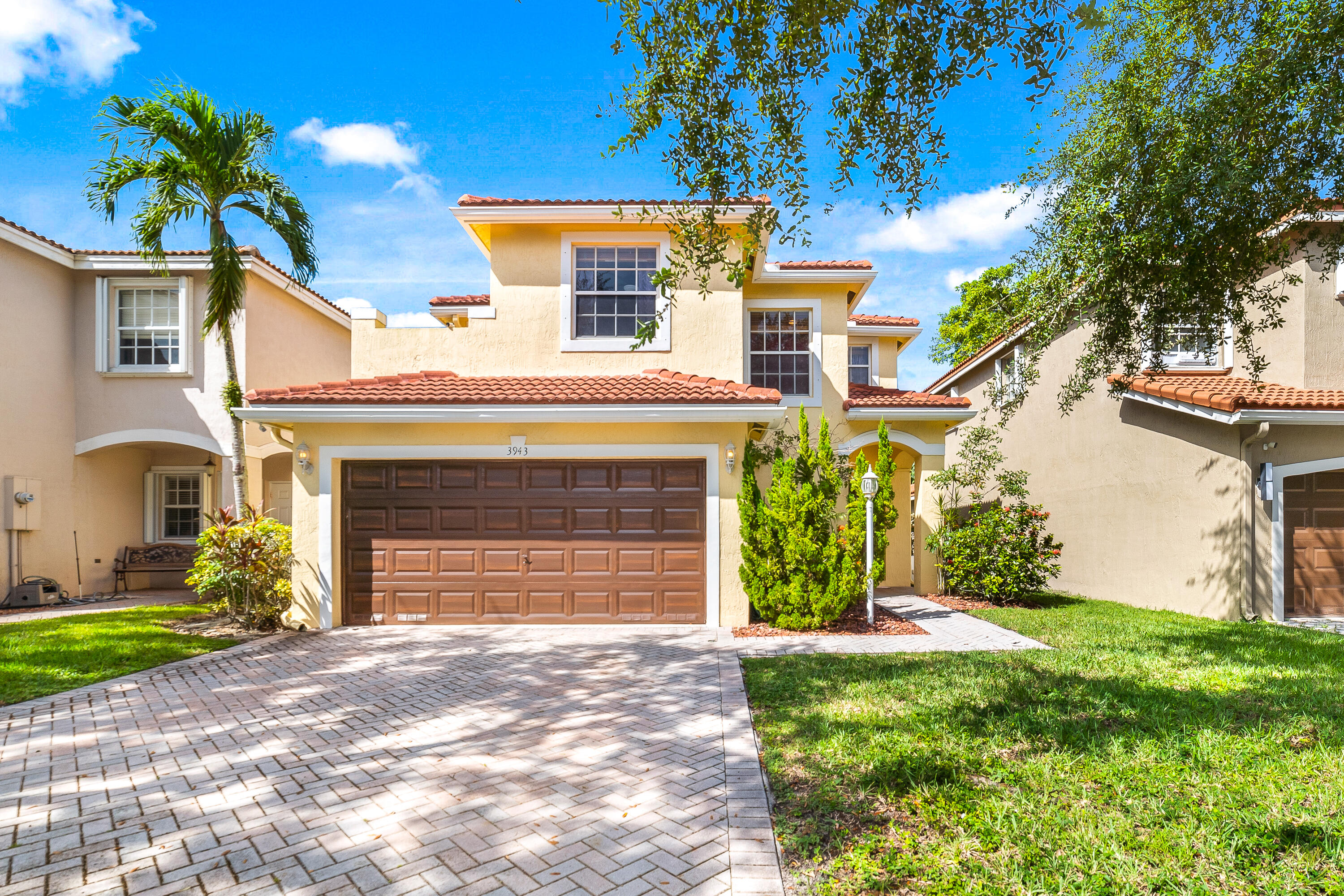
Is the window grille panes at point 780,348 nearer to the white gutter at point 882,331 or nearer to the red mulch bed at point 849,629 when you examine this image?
the white gutter at point 882,331

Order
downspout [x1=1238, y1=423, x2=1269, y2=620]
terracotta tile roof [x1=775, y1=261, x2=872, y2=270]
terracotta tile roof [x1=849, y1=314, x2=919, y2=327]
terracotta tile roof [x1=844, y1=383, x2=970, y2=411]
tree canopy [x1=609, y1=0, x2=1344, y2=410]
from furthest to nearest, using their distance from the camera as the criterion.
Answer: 1. terracotta tile roof [x1=849, y1=314, x2=919, y2=327]
2. terracotta tile roof [x1=844, y1=383, x2=970, y2=411]
3. terracotta tile roof [x1=775, y1=261, x2=872, y2=270]
4. downspout [x1=1238, y1=423, x2=1269, y2=620]
5. tree canopy [x1=609, y1=0, x2=1344, y2=410]

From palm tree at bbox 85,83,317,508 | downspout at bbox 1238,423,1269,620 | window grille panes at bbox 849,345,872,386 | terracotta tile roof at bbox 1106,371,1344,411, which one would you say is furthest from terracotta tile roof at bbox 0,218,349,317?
downspout at bbox 1238,423,1269,620

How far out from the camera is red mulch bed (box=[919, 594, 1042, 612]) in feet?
40.7

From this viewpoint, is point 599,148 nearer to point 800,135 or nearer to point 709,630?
point 800,135

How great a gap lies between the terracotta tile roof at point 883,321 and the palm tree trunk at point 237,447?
521 inches

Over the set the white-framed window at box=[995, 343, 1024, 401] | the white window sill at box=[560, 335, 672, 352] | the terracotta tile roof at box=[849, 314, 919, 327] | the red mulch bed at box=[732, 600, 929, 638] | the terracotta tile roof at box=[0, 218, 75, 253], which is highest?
the terracotta tile roof at box=[0, 218, 75, 253]

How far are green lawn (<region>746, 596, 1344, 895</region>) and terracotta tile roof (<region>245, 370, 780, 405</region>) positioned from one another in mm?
3895

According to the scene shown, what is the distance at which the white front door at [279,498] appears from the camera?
1588 cm

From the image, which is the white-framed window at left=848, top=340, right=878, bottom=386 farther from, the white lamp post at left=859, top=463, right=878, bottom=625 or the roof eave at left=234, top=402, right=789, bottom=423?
the roof eave at left=234, top=402, right=789, bottom=423

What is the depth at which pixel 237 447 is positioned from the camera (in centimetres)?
1159

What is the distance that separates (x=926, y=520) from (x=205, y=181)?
46.4 feet

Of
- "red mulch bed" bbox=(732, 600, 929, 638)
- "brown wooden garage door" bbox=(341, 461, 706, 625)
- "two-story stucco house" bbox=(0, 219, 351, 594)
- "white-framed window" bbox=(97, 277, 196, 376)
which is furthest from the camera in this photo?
"white-framed window" bbox=(97, 277, 196, 376)

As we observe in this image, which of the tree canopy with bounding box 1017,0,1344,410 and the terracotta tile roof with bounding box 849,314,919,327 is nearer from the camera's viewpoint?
the tree canopy with bounding box 1017,0,1344,410

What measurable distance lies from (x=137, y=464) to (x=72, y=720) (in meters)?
11.5
